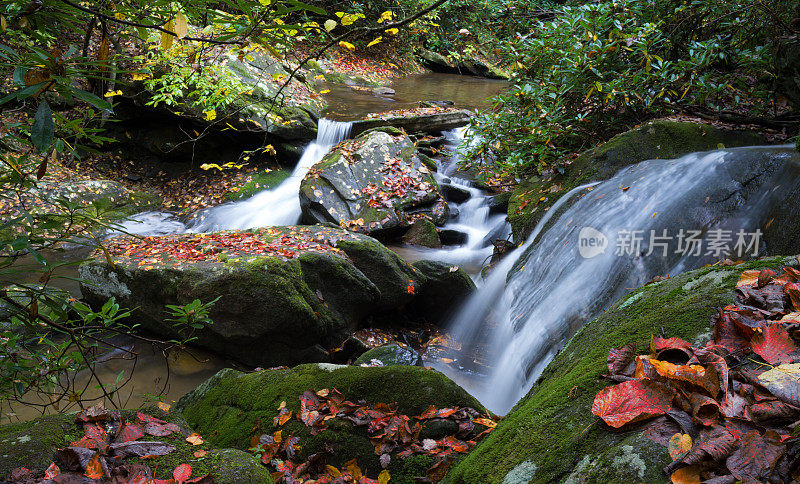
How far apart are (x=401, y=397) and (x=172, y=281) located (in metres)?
3.39

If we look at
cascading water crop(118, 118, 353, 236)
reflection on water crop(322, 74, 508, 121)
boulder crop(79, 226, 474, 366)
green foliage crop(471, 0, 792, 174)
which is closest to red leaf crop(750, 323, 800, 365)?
boulder crop(79, 226, 474, 366)

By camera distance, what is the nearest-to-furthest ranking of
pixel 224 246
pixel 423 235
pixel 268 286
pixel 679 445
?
pixel 679 445
pixel 268 286
pixel 224 246
pixel 423 235

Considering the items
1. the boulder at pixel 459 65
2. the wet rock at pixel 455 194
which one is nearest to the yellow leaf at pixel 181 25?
the wet rock at pixel 455 194

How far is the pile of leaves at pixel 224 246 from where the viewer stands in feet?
18.0

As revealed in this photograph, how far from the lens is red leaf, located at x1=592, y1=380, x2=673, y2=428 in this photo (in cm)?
140

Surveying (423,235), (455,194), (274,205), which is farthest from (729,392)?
(274,205)

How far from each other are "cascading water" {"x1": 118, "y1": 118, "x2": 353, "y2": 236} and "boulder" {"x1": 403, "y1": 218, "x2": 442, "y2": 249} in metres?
2.40

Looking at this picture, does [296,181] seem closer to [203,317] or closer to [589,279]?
[589,279]

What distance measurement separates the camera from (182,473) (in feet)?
5.95

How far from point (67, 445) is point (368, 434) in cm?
135

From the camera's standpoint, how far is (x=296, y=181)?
1078 cm

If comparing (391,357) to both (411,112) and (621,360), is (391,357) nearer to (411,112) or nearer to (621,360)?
(621,360)

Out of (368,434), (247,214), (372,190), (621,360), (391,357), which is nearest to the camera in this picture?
(621,360)

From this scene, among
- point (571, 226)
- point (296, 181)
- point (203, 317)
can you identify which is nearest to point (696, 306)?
point (203, 317)
